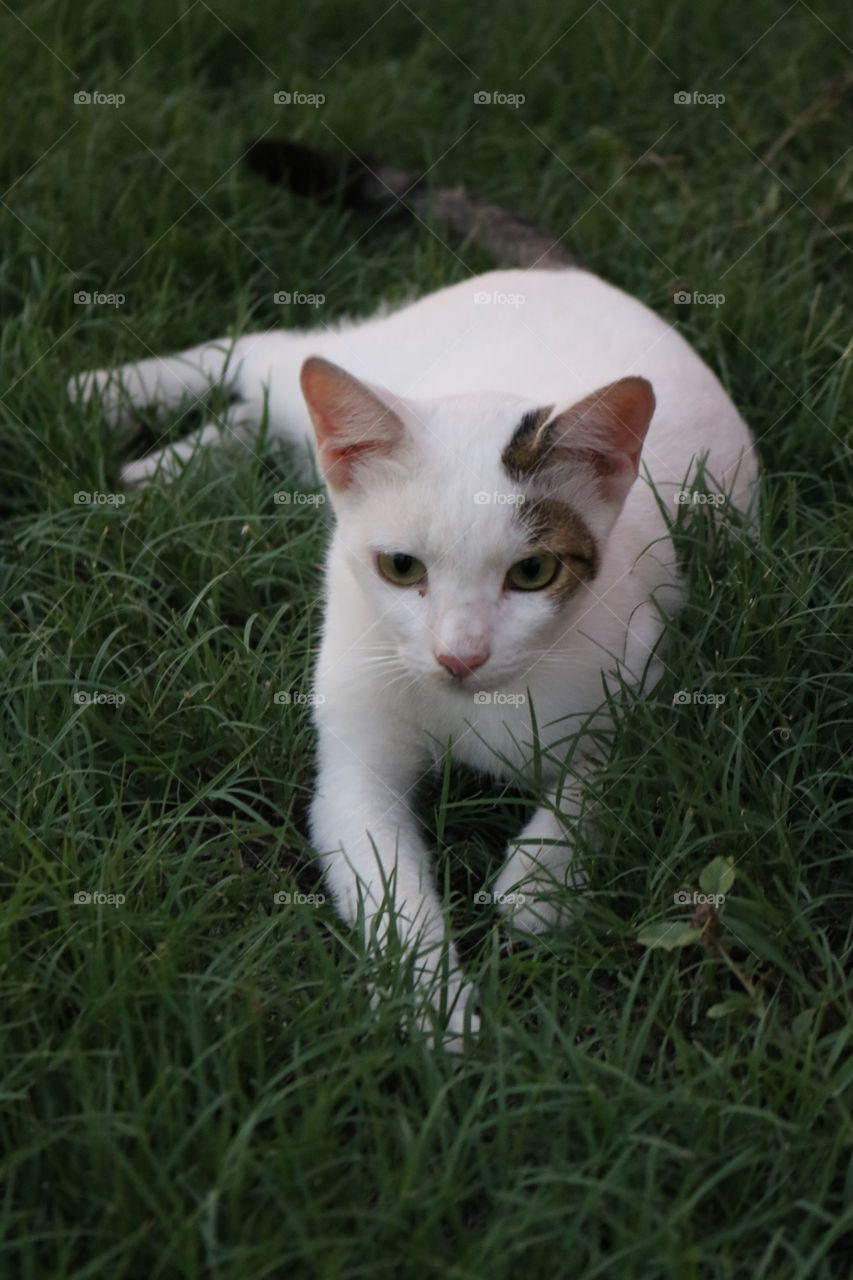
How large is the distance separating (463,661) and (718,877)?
67 cm

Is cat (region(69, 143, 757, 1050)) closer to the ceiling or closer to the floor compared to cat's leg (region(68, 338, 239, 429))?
closer to the floor

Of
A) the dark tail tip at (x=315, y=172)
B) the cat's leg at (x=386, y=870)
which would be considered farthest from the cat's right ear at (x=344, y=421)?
the dark tail tip at (x=315, y=172)

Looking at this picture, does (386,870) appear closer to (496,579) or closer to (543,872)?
(543,872)

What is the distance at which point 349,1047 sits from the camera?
8.09ft

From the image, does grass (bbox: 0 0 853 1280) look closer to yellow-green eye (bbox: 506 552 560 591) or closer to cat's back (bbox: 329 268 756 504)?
cat's back (bbox: 329 268 756 504)

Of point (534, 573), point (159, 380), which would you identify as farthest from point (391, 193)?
point (534, 573)

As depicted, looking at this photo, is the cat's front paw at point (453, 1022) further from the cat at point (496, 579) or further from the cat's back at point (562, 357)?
the cat's back at point (562, 357)

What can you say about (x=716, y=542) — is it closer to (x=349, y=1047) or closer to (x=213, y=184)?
(x=349, y=1047)

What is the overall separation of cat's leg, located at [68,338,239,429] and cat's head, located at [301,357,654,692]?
58.3 inches

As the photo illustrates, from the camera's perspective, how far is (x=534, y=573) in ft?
9.32

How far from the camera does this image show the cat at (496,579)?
2752mm

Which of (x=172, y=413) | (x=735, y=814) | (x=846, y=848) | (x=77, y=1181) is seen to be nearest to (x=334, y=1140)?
(x=77, y=1181)

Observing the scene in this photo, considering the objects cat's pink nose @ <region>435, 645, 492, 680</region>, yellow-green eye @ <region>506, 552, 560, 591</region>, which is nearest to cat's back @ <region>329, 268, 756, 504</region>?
yellow-green eye @ <region>506, 552, 560, 591</region>

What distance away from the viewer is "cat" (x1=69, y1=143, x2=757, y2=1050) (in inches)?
108
